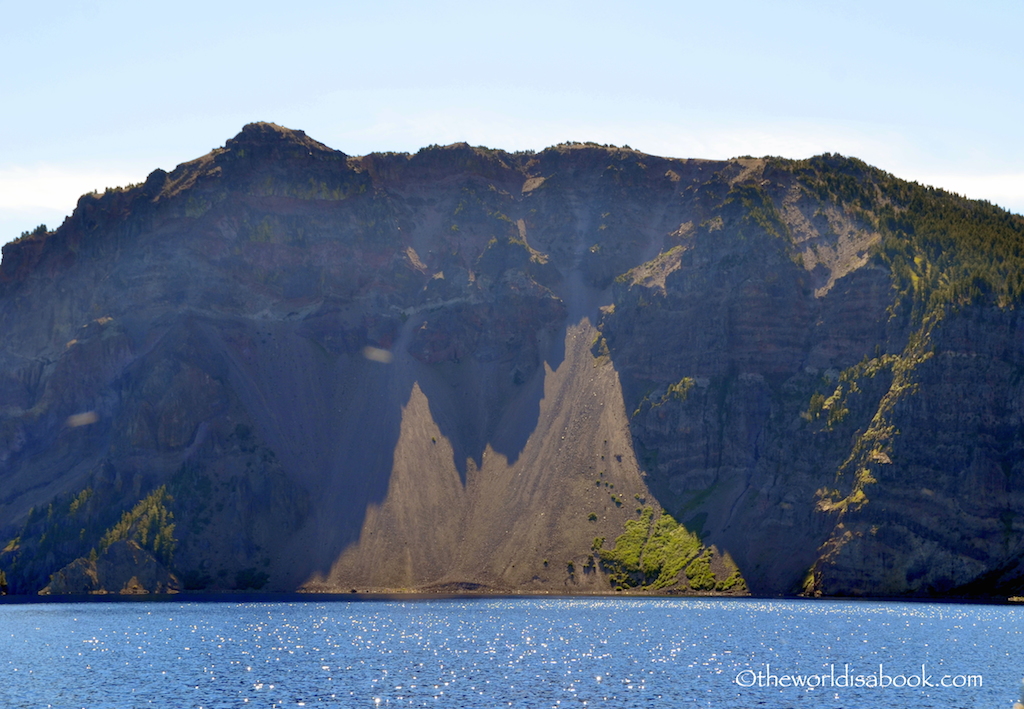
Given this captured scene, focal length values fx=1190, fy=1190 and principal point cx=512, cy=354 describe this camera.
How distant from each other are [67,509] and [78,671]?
11526 cm

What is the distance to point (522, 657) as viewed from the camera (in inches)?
3770

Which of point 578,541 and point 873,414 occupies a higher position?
point 873,414

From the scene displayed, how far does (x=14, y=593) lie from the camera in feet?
638

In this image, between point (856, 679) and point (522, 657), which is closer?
point (856, 679)

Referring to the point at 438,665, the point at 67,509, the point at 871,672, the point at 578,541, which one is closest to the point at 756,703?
the point at 871,672

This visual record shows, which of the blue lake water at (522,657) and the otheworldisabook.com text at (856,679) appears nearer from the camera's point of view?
the blue lake water at (522,657)

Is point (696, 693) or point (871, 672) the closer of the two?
point (696, 693)

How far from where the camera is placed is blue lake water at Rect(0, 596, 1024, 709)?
76.4m

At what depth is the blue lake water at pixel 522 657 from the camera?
76438 mm

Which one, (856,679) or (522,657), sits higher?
(856,679)

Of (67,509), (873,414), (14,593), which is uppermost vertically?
(873,414)

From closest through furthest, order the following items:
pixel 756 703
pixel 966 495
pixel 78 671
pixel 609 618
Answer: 1. pixel 756 703
2. pixel 78 671
3. pixel 609 618
4. pixel 966 495

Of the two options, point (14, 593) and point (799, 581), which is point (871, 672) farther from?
point (14, 593)

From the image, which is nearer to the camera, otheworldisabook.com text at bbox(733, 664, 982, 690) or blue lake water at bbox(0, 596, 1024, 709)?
blue lake water at bbox(0, 596, 1024, 709)
